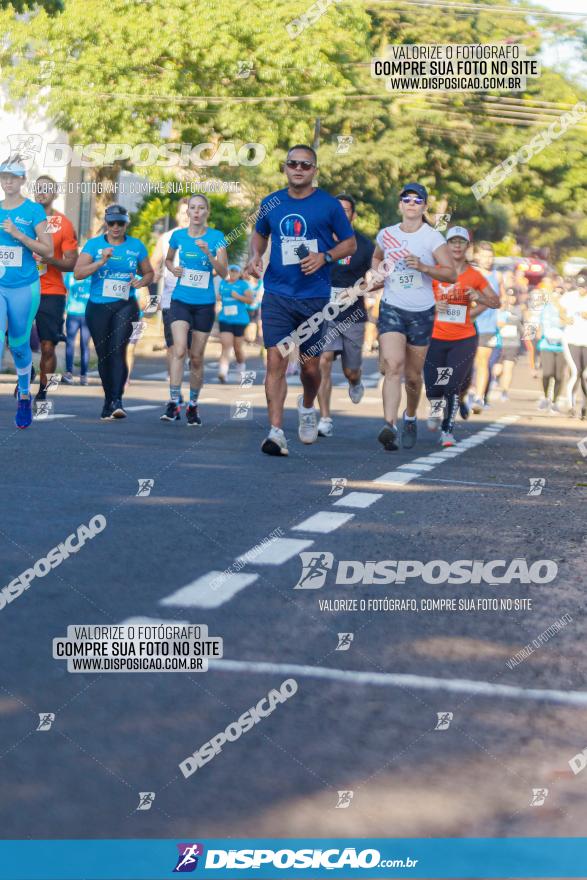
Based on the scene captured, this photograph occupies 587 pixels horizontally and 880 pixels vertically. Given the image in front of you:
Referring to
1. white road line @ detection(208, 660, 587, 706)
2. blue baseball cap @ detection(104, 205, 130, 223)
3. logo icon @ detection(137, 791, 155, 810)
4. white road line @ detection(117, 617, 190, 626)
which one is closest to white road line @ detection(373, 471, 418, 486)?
blue baseball cap @ detection(104, 205, 130, 223)

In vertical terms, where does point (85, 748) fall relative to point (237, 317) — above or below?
above

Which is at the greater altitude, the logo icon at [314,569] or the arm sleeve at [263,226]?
the arm sleeve at [263,226]

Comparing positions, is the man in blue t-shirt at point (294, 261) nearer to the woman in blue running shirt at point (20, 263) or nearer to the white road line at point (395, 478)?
the white road line at point (395, 478)

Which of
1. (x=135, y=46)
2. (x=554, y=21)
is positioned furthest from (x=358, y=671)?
(x=554, y=21)

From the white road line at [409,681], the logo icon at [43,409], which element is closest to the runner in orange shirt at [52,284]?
the logo icon at [43,409]

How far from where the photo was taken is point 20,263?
13305 mm

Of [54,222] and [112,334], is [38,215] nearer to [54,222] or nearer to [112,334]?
[112,334]

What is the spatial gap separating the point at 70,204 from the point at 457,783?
46845 mm

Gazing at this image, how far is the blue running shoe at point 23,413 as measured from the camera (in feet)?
44.6

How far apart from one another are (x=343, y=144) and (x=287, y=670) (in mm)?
47525

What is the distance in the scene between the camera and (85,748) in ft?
14.4

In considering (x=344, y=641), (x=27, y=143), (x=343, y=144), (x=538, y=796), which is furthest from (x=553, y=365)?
(x=343, y=144)

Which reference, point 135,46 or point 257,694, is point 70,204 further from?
point 257,694

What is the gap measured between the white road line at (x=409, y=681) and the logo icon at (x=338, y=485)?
15.8ft
